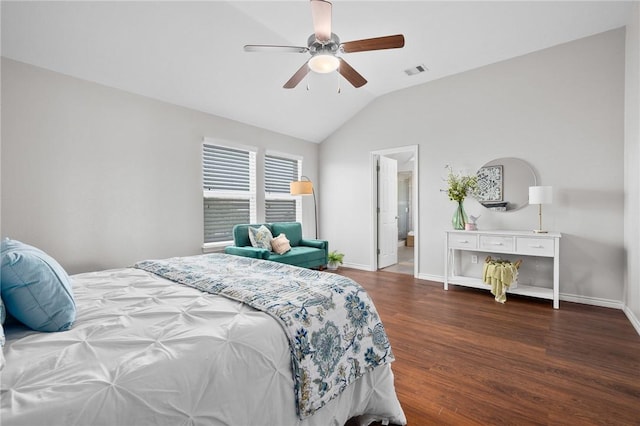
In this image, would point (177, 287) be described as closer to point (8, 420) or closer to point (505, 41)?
point (8, 420)

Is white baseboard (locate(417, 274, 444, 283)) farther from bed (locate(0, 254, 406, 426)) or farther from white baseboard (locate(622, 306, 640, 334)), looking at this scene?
bed (locate(0, 254, 406, 426))

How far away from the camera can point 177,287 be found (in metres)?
1.71

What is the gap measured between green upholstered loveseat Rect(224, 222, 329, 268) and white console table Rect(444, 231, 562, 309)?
6.39 ft

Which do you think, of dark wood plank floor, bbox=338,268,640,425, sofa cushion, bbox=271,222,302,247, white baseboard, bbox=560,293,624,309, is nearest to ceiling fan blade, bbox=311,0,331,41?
dark wood plank floor, bbox=338,268,640,425

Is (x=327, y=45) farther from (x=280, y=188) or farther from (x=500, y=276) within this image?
(x=280, y=188)

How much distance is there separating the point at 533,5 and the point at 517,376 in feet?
11.6

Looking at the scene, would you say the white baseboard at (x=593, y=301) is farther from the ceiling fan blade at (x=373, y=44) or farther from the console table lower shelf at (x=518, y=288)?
the ceiling fan blade at (x=373, y=44)

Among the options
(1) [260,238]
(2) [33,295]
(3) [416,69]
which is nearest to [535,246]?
(3) [416,69]

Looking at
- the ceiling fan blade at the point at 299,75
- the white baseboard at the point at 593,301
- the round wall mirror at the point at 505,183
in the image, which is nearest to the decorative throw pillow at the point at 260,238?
the ceiling fan blade at the point at 299,75

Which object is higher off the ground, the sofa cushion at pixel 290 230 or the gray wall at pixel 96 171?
the gray wall at pixel 96 171

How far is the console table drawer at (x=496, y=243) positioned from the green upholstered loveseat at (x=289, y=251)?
2344 millimetres

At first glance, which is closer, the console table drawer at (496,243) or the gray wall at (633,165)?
the gray wall at (633,165)

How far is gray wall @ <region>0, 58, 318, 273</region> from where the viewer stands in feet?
9.52

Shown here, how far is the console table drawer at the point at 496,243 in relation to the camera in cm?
374
